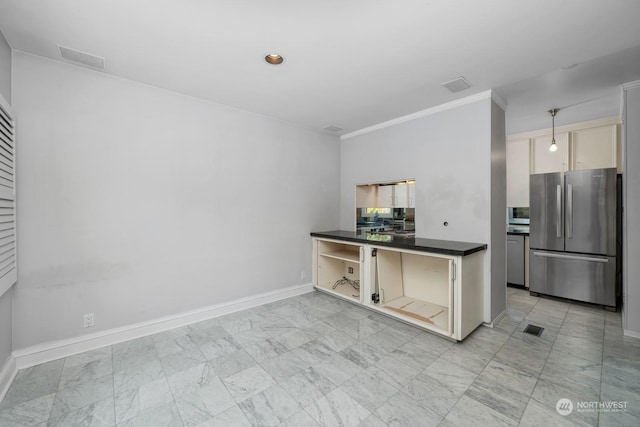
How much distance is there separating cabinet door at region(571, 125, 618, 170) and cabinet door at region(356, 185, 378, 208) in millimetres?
2832

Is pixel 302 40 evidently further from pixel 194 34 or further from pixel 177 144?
pixel 177 144

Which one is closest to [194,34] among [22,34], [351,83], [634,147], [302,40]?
Answer: [302,40]

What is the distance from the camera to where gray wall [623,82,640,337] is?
2.54 metres

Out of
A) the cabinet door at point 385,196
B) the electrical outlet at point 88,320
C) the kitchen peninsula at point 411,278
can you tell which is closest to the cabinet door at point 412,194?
the cabinet door at point 385,196

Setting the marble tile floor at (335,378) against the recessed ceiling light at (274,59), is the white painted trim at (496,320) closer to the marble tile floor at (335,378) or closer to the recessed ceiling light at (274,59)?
the marble tile floor at (335,378)

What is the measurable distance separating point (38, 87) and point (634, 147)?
535 cm

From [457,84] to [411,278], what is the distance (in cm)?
230

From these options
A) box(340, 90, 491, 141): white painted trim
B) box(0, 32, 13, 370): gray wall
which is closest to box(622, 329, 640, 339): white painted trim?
box(340, 90, 491, 141): white painted trim

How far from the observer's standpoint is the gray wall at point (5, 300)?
6.16 ft

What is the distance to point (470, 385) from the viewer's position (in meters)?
1.90

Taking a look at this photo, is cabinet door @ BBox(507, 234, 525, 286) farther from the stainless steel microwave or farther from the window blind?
the window blind

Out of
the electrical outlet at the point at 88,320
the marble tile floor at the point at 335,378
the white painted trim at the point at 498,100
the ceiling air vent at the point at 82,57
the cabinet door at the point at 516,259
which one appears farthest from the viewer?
the cabinet door at the point at 516,259

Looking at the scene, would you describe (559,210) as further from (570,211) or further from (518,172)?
(518,172)

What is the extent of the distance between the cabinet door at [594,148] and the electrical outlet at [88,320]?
240 inches
